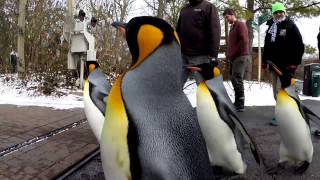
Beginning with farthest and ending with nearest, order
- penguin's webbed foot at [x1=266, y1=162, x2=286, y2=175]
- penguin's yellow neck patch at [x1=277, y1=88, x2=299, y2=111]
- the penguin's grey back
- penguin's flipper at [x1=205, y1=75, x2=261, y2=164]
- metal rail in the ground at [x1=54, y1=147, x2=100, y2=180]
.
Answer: penguin's yellow neck patch at [x1=277, y1=88, x2=299, y2=111] → penguin's webbed foot at [x1=266, y1=162, x2=286, y2=175] → metal rail in the ground at [x1=54, y1=147, x2=100, y2=180] → penguin's flipper at [x1=205, y1=75, x2=261, y2=164] → the penguin's grey back

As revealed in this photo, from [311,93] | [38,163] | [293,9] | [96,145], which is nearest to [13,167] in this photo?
[38,163]

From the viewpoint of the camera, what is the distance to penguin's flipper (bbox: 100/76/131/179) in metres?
1.73

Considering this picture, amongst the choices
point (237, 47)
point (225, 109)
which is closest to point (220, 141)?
point (225, 109)

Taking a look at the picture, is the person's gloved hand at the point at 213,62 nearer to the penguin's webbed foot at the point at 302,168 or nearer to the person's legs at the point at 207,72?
the person's legs at the point at 207,72

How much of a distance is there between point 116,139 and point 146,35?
464 millimetres

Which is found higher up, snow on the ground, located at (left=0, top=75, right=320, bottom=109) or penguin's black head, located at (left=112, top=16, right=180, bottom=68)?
penguin's black head, located at (left=112, top=16, right=180, bottom=68)

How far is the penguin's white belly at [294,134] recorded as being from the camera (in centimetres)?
369

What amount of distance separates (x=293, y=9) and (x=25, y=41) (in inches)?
357

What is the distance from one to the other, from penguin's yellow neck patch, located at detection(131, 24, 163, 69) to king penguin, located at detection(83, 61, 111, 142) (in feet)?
7.66

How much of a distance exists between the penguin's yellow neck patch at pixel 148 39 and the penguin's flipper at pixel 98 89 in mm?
2391

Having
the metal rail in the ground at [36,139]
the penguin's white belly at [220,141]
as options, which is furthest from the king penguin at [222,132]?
the metal rail in the ground at [36,139]

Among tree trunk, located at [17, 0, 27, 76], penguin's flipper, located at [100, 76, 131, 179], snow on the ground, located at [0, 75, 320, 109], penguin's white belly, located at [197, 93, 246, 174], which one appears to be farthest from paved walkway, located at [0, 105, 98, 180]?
tree trunk, located at [17, 0, 27, 76]

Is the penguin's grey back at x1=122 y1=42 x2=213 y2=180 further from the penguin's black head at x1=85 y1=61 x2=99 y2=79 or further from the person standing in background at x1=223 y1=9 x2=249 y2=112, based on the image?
the person standing in background at x1=223 y1=9 x2=249 y2=112

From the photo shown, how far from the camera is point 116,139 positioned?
5.74 feet
